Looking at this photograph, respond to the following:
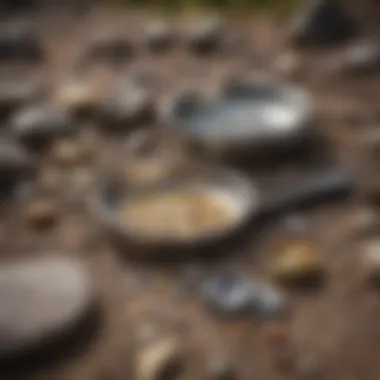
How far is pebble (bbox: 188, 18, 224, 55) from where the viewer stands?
1427mm

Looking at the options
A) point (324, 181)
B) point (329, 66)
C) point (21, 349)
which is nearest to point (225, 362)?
point (21, 349)

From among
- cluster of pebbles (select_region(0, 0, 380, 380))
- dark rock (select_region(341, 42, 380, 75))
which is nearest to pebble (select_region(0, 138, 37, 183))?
cluster of pebbles (select_region(0, 0, 380, 380))

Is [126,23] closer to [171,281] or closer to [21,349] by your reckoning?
[171,281]

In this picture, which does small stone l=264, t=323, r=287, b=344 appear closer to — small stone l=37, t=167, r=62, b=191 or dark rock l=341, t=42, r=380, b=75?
small stone l=37, t=167, r=62, b=191

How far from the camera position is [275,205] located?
925mm

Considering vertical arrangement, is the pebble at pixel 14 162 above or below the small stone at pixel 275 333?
above

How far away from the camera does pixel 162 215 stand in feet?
2.84

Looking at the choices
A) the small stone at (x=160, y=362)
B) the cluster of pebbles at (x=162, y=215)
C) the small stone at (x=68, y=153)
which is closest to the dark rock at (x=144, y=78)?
the cluster of pebbles at (x=162, y=215)

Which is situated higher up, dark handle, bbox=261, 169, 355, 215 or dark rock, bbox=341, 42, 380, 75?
dark rock, bbox=341, 42, 380, 75

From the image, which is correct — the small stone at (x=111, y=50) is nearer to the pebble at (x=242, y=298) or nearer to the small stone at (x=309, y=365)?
the pebble at (x=242, y=298)

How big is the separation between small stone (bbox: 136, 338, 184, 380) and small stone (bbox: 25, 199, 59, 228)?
24cm

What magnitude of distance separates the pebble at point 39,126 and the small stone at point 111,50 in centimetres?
28

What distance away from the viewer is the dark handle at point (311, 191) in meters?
0.93

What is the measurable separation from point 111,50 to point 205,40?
16 cm
